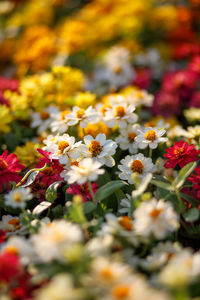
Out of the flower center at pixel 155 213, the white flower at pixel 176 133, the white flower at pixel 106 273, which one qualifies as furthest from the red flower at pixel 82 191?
the white flower at pixel 176 133

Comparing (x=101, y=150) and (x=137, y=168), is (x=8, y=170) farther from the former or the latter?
(x=137, y=168)

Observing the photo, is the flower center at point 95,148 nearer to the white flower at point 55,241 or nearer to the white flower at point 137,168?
the white flower at point 137,168

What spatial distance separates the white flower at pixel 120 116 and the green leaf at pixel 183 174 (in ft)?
1.11

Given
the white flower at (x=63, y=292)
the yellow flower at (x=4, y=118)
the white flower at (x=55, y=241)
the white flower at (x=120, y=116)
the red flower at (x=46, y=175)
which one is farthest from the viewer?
the yellow flower at (x=4, y=118)

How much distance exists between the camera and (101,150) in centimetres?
120

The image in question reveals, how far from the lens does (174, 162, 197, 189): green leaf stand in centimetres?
105

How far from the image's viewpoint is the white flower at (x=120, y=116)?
1.33 meters

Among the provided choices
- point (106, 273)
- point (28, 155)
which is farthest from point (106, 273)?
point (28, 155)

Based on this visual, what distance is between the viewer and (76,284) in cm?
78

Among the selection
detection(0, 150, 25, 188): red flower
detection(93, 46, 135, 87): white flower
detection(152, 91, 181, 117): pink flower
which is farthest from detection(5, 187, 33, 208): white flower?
detection(93, 46, 135, 87): white flower

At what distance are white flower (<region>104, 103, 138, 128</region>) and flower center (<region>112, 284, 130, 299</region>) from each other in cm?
72

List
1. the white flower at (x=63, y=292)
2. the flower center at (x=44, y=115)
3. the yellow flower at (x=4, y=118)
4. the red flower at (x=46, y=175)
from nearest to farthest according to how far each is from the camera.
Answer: the white flower at (x=63, y=292), the red flower at (x=46, y=175), the yellow flower at (x=4, y=118), the flower center at (x=44, y=115)

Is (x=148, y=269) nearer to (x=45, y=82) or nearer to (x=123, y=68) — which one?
(x=45, y=82)

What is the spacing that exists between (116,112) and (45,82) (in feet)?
1.78
